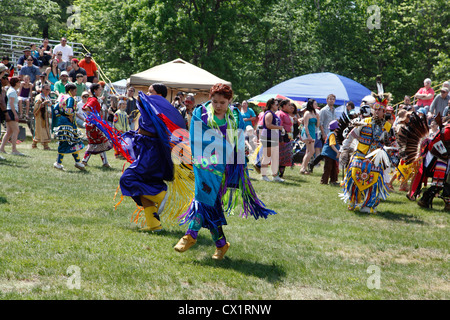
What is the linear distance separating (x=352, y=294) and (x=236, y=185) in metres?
1.56

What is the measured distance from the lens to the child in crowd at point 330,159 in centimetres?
1133

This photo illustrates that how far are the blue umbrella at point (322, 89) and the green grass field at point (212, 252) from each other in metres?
10.8

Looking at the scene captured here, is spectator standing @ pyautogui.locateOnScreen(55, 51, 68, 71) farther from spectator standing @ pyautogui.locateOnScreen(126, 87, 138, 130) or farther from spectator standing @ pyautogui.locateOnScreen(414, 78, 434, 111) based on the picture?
spectator standing @ pyautogui.locateOnScreen(414, 78, 434, 111)

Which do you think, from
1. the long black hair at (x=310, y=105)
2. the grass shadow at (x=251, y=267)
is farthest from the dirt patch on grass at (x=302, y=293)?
the long black hair at (x=310, y=105)

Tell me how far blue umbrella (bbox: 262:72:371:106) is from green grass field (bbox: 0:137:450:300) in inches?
426

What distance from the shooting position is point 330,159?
11.6m

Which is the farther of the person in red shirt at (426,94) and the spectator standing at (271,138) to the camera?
the person in red shirt at (426,94)

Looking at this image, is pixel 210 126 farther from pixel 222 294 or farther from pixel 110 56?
pixel 110 56

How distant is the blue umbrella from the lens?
19531mm

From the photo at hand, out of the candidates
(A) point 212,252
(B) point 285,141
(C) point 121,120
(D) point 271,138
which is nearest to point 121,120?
(C) point 121,120

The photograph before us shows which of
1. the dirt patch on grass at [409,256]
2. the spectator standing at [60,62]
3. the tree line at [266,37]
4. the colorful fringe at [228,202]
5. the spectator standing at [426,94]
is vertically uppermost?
the tree line at [266,37]

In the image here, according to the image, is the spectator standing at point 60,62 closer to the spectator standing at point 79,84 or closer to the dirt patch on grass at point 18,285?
the spectator standing at point 79,84

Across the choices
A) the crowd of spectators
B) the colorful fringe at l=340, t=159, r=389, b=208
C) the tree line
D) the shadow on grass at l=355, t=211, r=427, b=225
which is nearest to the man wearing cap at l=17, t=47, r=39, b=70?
the crowd of spectators

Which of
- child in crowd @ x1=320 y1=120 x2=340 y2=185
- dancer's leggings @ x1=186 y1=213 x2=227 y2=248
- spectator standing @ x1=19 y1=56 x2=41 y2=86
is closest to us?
dancer's leggings @ x1=186 y1=213 x2=227 y2=248
